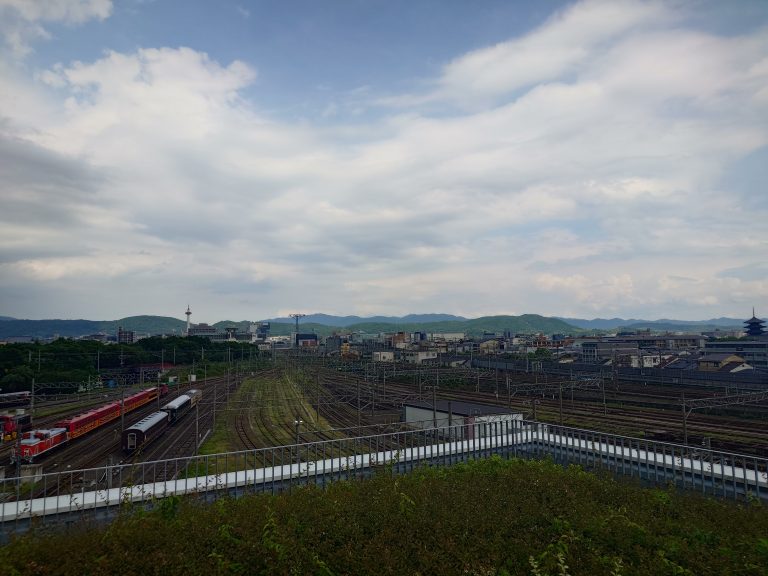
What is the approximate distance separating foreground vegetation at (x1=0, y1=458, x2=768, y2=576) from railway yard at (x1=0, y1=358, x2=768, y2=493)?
987cm

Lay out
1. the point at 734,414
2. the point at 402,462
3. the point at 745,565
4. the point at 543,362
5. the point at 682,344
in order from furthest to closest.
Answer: the point at 682,344 < the point at 543,362 < the point at 734,414 < the point at 402,462 < the point at 745,565

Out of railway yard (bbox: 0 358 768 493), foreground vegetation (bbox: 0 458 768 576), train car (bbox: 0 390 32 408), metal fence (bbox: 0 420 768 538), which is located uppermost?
foreground vegetation (bbox: 0 458 768 576)

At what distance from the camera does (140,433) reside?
27.3 metres

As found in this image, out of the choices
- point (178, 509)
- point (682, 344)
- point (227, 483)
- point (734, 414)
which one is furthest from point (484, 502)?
point (682, 344)

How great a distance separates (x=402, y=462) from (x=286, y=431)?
896 inches

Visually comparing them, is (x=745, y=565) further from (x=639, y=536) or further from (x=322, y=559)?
(x=322, y=559)

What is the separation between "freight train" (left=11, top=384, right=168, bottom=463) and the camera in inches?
974

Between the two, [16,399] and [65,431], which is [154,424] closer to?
[65,431]

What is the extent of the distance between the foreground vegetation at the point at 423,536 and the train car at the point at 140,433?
76.8 feet

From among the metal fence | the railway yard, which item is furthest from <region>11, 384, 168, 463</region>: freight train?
the metal fence

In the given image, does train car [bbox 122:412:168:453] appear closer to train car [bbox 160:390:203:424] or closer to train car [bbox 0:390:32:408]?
train car [bbox 160:390:203:424]

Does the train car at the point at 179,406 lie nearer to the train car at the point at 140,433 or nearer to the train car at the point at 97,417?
the train car at the point at 97,417

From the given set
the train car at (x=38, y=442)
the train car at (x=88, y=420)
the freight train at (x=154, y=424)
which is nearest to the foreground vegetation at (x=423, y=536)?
the freight train at (x=154, y=424)

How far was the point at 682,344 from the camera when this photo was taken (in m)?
122
